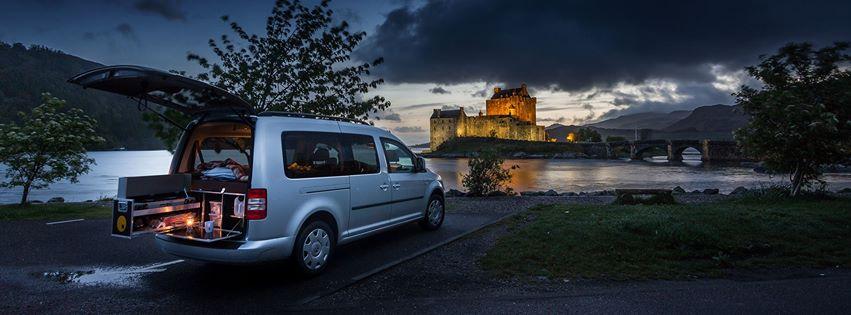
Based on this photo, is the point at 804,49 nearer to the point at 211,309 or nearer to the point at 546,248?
the point at 546,248

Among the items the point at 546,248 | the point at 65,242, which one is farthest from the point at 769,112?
the point at 65,242

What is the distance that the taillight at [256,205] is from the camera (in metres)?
4.91

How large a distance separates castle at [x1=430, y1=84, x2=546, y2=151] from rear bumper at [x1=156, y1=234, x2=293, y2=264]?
130322 mm

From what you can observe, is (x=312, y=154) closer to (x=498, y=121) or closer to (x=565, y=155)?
(x=565, y=155)

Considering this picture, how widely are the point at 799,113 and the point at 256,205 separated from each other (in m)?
13.3

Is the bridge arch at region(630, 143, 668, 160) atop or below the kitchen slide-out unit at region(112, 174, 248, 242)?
atop

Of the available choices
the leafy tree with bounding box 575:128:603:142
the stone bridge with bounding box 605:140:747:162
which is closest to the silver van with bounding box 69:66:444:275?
the stone bridge with bounding box 605:140:747:162

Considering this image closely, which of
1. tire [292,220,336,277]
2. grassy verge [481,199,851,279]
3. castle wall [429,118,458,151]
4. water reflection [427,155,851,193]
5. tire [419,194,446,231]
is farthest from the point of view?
castle wall [429,118,458,151]

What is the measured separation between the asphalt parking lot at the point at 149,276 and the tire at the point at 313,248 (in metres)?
A: 0.17

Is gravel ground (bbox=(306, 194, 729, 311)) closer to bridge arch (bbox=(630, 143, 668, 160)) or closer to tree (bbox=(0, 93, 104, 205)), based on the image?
tree (bbox=(0, 93, 104, 205))

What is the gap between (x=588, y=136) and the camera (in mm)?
181750

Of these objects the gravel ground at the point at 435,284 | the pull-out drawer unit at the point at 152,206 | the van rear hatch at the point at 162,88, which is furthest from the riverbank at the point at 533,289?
the van rear hatch at the point at 162,88

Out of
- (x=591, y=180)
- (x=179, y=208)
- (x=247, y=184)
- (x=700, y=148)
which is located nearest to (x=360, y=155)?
(x=247, y=184)

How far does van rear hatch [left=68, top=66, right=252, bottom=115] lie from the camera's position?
16.8ft
